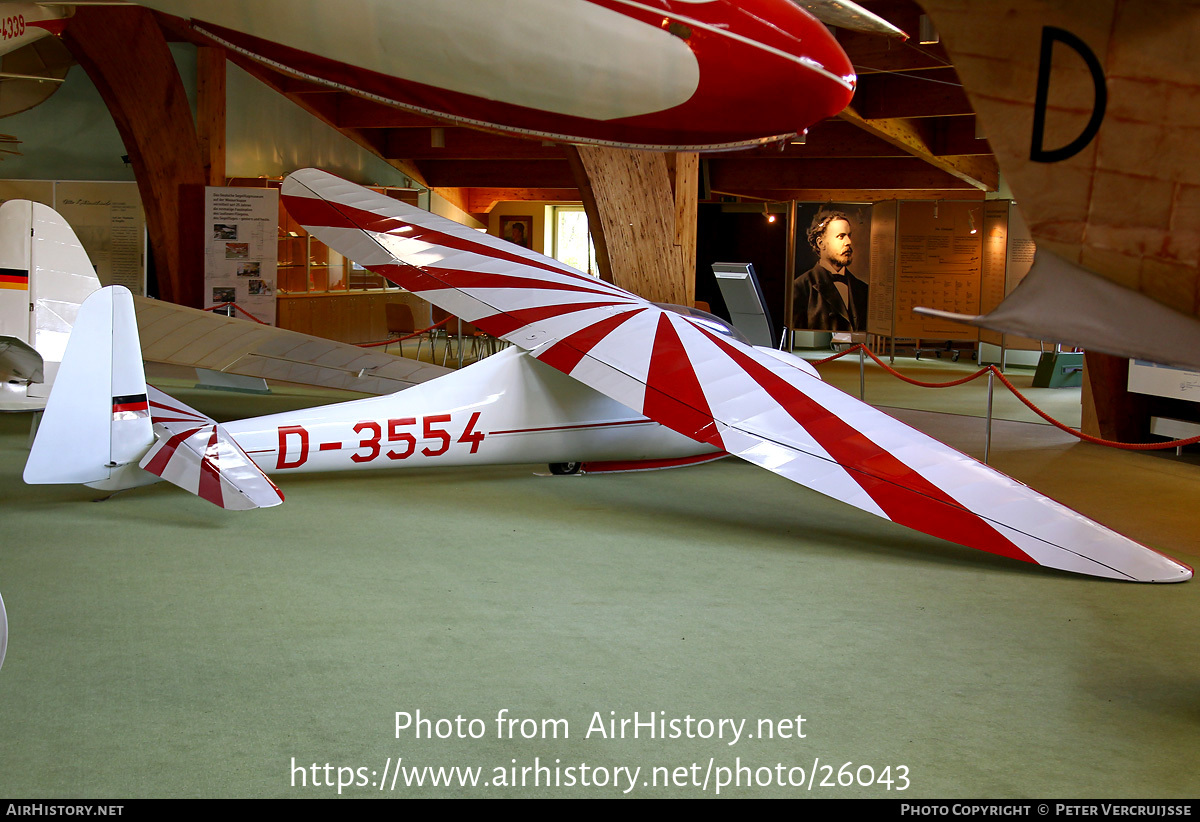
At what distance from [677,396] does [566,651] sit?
82.3 inches

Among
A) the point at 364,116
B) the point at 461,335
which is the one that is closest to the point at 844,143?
the point at 461,335

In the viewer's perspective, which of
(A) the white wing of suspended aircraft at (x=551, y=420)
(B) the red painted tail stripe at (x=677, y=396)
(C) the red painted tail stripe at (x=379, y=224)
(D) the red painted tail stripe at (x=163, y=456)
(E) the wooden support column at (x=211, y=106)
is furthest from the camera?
(E) the wooden support column at (x=211, y=106)

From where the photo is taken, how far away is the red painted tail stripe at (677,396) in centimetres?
498

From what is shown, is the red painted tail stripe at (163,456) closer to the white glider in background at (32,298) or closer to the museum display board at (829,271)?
the white glider in background at (32,298)

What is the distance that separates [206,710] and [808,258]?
15.7 meters

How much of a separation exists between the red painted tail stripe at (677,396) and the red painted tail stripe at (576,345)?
0.42m

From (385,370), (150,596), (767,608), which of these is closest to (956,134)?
(385,370)

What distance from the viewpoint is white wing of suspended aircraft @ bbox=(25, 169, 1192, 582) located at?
14.5ft

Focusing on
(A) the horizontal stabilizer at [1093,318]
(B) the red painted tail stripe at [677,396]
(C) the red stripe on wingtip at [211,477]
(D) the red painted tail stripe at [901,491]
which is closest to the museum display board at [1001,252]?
(B) the red painted tail stripe at [677,396]

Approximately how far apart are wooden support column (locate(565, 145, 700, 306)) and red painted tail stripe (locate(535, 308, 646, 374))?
3.02 meters

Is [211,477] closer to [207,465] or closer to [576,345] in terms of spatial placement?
[207,465]

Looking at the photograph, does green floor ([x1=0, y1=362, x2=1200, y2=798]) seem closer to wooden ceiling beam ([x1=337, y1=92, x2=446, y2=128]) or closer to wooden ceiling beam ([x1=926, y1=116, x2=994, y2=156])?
wooden ceiling beam ([x1=926, y1=116, x2=994, y2=156])

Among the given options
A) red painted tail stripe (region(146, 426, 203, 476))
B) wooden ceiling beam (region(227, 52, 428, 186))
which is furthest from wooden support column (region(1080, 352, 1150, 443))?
wooden ceiling beam (region(227, 52, 428, 186))

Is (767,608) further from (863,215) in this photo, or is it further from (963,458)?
(863,215)
